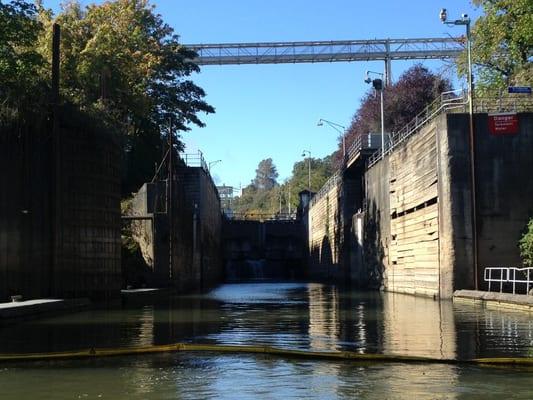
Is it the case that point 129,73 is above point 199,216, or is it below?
above

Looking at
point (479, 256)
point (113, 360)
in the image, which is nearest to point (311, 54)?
point (479, 256)

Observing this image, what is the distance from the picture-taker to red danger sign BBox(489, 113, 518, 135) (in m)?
29.4

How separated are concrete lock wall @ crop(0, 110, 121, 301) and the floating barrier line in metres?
13.1

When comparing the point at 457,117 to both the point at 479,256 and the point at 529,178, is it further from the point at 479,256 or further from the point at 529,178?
the point at 479,256

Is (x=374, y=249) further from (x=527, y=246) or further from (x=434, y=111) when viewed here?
(x=527, y=246)

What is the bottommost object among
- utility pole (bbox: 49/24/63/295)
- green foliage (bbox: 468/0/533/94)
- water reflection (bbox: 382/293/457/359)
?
water reflection (bbox: 382/293/457/359)

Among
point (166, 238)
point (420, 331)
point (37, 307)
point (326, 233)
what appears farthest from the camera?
point (326, 233)

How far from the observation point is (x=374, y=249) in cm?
4678

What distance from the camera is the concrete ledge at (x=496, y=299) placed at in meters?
21.9

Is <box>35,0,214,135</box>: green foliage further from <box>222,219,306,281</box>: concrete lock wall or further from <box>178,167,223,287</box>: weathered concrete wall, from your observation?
<box>222,219,306,281</box>: concrete lock wall

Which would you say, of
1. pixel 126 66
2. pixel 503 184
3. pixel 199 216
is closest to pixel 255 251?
pixel 199 216

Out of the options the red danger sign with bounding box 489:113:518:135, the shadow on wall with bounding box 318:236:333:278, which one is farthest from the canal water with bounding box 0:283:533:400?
the shadow on wall with bounding box 318:236:333:278

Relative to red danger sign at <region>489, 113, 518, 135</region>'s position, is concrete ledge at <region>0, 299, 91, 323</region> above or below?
below

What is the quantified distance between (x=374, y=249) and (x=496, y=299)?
22.3 metres
